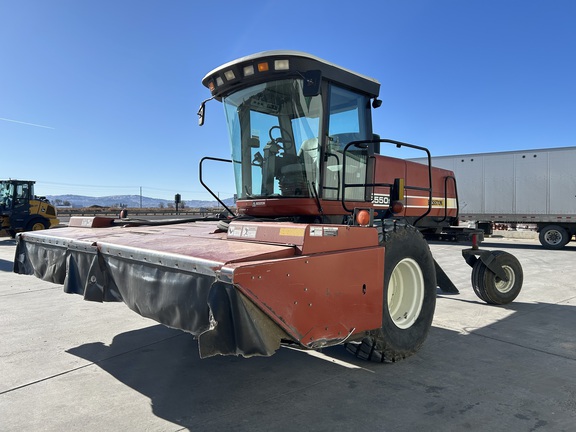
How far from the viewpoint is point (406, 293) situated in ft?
13.7

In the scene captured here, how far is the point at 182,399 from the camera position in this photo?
311 cm

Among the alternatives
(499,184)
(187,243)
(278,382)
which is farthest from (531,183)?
(187,243)

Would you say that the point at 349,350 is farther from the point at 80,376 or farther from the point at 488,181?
the point at 488,181

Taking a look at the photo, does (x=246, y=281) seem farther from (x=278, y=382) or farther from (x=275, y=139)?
(x=275, y=139)

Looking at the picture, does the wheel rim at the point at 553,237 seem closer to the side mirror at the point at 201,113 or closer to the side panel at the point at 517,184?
the side panel at the point at 517,184

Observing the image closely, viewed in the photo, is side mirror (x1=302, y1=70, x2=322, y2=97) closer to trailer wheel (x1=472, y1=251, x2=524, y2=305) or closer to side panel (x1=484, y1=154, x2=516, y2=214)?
trailer wheel (x1=472, y1=251, x2=524, y2=305)

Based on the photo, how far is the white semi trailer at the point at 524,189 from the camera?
15078mm

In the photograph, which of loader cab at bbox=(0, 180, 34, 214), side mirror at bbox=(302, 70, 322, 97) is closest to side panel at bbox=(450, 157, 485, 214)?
side mirror at bbox=(302, 70, 322, 97)

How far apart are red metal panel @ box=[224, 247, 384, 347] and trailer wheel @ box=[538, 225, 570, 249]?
15.1 m

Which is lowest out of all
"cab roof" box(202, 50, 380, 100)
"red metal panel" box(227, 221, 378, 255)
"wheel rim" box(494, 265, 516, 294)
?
"wheel rim" box(494, 265, 516, 294)

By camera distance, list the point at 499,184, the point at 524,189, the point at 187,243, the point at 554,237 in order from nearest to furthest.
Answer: the point at 187,243 < the point at 554,237 < the point at 524,189 < the point at 499,184

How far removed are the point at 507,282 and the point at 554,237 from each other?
37.0 ft

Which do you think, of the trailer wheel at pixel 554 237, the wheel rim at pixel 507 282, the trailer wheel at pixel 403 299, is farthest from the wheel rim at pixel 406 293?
the trailer wheel at pixel 554 237

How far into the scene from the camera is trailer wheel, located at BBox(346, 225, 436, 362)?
3.59 metres
